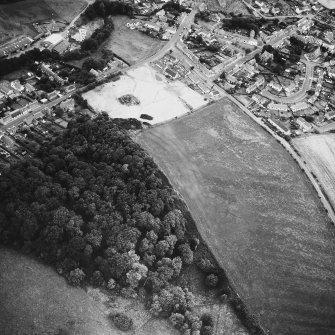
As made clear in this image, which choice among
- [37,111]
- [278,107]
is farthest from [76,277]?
[278,107]

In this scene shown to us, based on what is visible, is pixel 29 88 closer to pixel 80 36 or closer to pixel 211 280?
pixel 80 36

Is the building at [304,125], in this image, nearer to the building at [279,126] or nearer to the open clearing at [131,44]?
the building at [279,126]

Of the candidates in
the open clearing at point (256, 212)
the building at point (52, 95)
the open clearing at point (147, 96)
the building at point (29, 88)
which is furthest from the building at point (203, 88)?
the building at point (29, 88)

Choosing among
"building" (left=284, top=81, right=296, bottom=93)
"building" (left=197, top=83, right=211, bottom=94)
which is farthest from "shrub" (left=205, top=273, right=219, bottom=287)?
"building" (left=284, top=81, right=296, bottom=93)

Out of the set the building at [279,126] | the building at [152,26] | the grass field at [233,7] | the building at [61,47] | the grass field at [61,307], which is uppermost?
the grass field at [233,7]

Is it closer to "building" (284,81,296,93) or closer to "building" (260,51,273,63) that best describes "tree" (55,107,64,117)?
"building" (284,81,296,93)

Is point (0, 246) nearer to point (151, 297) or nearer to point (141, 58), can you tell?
point (151, 297)
